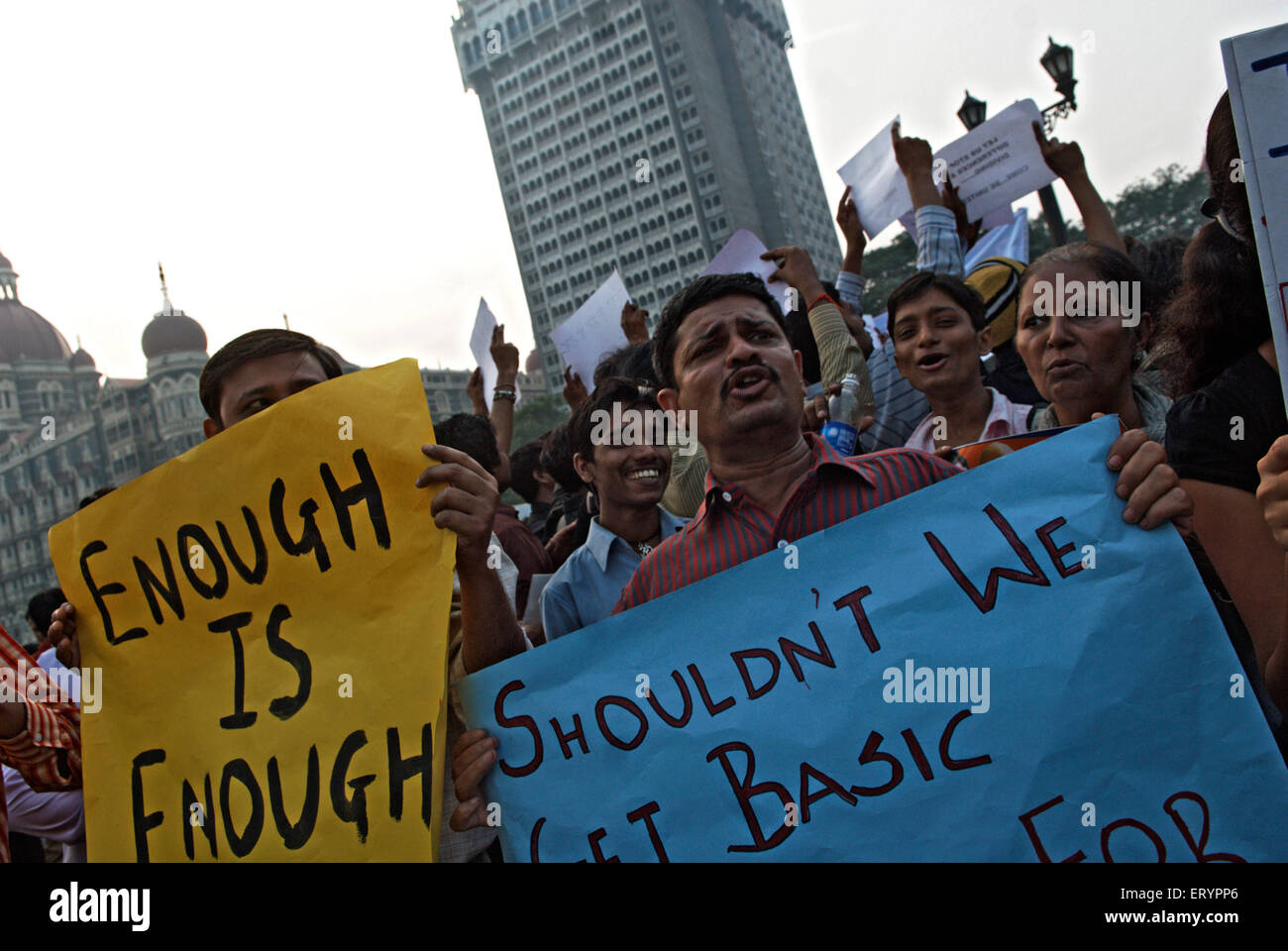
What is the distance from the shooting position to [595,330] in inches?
225

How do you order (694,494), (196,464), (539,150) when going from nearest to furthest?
(196,464)
(694,494)
(539,150)

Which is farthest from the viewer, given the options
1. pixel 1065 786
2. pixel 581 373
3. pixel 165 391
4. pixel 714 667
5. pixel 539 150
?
pixel 539 150

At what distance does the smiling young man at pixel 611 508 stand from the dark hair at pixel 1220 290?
5.03 ft

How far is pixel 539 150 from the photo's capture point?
10525cm

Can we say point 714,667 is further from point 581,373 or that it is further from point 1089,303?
point 581,373

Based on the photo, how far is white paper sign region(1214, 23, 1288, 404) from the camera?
4.61 feet

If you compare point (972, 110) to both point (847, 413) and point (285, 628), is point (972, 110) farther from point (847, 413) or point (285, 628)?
point (285, 628)

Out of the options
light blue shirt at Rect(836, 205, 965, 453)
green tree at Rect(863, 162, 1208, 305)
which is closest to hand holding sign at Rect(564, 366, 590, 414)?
light blue shirt at Rect(836, 205, 965, 453)

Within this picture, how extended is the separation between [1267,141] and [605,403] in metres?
2.22

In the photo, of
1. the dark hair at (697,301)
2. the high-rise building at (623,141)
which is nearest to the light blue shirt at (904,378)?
the dark hair at (697,301)

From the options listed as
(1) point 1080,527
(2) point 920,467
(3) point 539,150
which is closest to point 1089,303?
(2) point 920,467

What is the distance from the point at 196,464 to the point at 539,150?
361 ft

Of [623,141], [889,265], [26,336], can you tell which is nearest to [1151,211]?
[889,265]

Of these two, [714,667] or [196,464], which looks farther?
[196,464]
